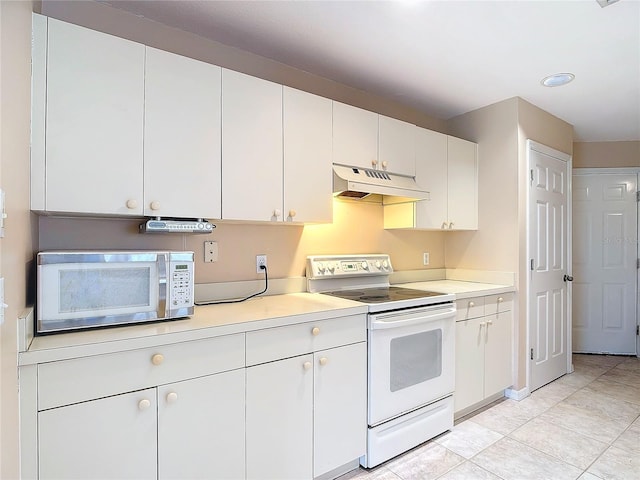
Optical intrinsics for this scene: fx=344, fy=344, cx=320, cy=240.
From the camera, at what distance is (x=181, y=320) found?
5.12 ft

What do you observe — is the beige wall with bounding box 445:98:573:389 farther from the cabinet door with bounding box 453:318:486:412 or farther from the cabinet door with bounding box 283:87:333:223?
the cabinet door with bounding box 283:87:333:223

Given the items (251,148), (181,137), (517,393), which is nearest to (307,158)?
(251,148)

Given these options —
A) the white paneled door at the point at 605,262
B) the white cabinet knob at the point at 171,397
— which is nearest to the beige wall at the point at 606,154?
the white paneled door at the point at 605,262

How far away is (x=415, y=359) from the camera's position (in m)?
2.12

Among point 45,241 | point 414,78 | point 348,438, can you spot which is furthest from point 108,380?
point 414,78

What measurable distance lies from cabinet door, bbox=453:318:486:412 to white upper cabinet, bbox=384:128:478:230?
2.68ft

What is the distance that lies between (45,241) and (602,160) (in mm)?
5333

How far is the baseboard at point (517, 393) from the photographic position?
110 inches

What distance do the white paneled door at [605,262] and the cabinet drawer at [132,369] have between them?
14.4 feet

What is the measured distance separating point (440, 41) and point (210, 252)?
6.08ft

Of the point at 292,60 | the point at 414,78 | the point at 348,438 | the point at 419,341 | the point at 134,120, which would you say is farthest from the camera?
the point at 414,78

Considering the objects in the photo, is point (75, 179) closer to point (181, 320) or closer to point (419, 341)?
point (181, 320)

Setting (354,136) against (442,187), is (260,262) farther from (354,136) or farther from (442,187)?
(442,187)

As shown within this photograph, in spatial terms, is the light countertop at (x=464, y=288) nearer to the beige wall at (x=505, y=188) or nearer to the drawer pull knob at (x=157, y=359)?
the beige wall at (x=505, y=188)
